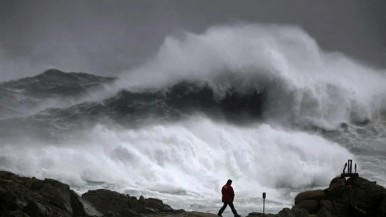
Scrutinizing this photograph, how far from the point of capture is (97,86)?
3956 centimetres

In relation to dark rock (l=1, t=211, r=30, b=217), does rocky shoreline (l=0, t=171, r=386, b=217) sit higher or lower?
higher

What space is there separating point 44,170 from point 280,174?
36.5 feet

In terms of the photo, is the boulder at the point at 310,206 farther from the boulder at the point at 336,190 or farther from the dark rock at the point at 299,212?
the dark rock at the point at 299,212

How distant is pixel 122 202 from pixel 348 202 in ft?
19.1

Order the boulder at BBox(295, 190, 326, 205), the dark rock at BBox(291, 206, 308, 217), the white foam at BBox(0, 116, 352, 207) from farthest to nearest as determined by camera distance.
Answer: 1. the white foam at BBox(0, 116, 352, 207)
2. the boulder at BBox(295, 190, 326, 205)
3. the dark rock at BBox(291, 206, 308, 217)

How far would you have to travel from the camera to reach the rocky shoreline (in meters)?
10.6

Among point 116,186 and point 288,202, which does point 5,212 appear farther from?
point 288,202

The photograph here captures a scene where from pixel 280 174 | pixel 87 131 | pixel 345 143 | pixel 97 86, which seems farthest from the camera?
pixel 97 86

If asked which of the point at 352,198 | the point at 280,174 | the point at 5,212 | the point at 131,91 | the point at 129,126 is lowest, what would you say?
the point at 5,212

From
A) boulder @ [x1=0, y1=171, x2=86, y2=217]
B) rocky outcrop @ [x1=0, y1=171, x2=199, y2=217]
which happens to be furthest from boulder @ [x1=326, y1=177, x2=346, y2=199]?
boulder @ [x1=0, y1=171, x2=86, y2=217]

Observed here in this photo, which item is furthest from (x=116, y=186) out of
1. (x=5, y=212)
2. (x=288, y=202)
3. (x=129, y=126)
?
(x=5, y=212)

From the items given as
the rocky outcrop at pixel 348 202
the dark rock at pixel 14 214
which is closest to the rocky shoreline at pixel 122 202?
the rocky outcrop at pixel 348 202

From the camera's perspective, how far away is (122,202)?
43.9 ft

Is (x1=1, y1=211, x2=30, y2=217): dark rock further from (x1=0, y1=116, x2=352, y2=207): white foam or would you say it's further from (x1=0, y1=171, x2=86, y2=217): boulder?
(x1=0, y1=116, x2=352, y2=207): white foam
